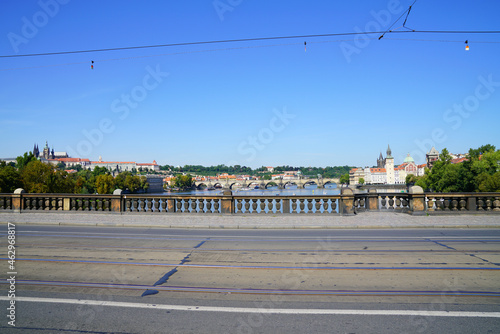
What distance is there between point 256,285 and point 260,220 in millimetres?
8745

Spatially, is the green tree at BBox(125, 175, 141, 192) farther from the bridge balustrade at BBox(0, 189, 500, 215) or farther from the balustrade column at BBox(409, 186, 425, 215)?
the balustrade column at BBox(409, 186, 425, 215)

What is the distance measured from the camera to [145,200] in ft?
56.0

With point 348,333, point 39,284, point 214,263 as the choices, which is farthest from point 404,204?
point 39,284

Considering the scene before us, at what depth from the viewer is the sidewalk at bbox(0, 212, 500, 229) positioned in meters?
12.7

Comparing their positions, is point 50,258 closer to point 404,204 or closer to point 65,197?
point 65,197

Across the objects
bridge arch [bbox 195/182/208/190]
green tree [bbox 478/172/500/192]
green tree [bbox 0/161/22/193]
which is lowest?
bridge arch [bbox 195/182/208/190]

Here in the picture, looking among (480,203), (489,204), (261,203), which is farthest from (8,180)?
(489,204)

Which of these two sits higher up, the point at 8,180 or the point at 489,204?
the point at 8,180

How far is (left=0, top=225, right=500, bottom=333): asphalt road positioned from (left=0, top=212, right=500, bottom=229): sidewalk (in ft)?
9.71

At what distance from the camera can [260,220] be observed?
14430 millimetres

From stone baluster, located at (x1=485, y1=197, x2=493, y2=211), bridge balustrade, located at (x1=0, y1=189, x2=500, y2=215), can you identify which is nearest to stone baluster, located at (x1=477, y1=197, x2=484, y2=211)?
bridge balustrade, located at (x1=0, y1=189, x2=500, y2=215)

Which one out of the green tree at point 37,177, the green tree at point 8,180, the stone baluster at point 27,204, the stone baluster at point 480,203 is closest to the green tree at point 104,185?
the green tree at point 37,177

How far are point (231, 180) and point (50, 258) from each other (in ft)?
511

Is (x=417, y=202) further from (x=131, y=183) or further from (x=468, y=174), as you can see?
(x=131, y=183)
